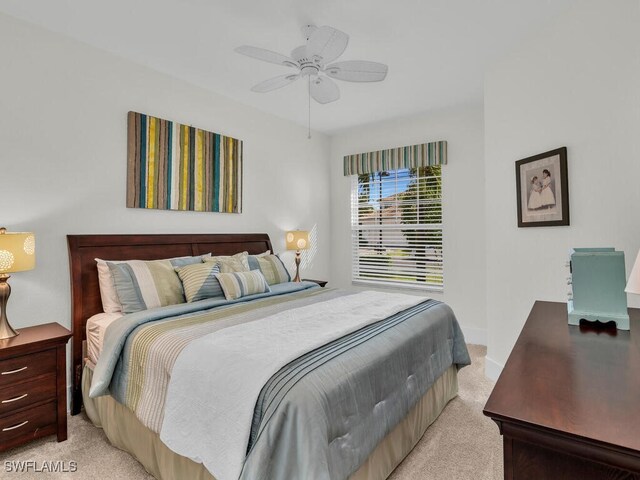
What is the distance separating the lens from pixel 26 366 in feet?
6.59

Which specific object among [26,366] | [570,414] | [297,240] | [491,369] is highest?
[297,240]

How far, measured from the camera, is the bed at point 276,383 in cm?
129

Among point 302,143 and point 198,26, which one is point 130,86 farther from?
point 302,143

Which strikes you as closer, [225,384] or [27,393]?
[225,384]

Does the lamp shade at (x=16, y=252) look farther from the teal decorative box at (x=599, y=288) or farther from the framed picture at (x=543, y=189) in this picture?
the framed picture at (x=543, y=189)

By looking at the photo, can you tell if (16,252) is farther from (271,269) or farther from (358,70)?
(358,70)

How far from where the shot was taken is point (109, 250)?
8.96 feet

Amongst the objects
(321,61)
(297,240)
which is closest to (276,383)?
(321,61)

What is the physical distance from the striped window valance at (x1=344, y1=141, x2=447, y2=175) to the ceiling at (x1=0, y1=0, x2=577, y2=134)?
88 cm

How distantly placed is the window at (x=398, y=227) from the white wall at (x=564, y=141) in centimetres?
119

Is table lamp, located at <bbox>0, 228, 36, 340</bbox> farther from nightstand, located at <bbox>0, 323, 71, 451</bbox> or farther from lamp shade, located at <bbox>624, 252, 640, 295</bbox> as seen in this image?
lamp shade, located at <bbox>624, 252, 640, 295</bbox>

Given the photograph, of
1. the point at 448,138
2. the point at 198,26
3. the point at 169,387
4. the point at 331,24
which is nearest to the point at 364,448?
the point at 169,387

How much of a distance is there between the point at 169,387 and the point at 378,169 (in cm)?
367

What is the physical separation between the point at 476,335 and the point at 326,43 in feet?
11.2
